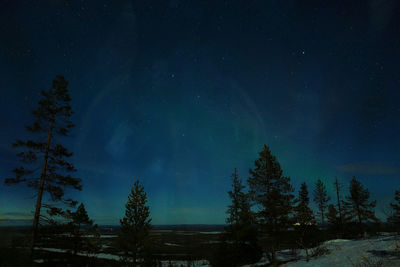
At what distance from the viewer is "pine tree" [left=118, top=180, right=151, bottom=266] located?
73.5 ft

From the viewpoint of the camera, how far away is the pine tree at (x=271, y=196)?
63.6 feet

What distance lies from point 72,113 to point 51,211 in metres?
7.08

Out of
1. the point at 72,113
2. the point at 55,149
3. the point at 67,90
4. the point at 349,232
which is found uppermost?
the point at 67,90

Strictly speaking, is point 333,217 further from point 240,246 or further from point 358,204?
point 240,246

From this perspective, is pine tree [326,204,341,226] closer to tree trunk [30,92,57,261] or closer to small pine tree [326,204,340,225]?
small pine tree [326,204,340,225]

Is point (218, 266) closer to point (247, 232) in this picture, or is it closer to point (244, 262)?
point (244, 262)

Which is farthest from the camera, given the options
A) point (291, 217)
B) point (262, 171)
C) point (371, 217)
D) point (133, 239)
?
point (371, 217)

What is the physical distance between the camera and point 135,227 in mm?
22891

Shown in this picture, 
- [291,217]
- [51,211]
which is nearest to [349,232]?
[291,217]

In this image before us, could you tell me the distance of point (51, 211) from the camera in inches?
524

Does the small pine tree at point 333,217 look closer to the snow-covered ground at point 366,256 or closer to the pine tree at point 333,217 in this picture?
the pine tree at point 333,217

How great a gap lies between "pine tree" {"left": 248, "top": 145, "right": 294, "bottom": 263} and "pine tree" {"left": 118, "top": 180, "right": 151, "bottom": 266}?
12.8 m

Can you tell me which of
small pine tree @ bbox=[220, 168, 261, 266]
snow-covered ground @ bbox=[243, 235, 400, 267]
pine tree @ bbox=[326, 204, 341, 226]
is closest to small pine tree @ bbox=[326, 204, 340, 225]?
pine tree @ bbox=[326, 204, 341, 226]

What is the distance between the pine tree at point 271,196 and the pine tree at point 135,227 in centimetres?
1284
